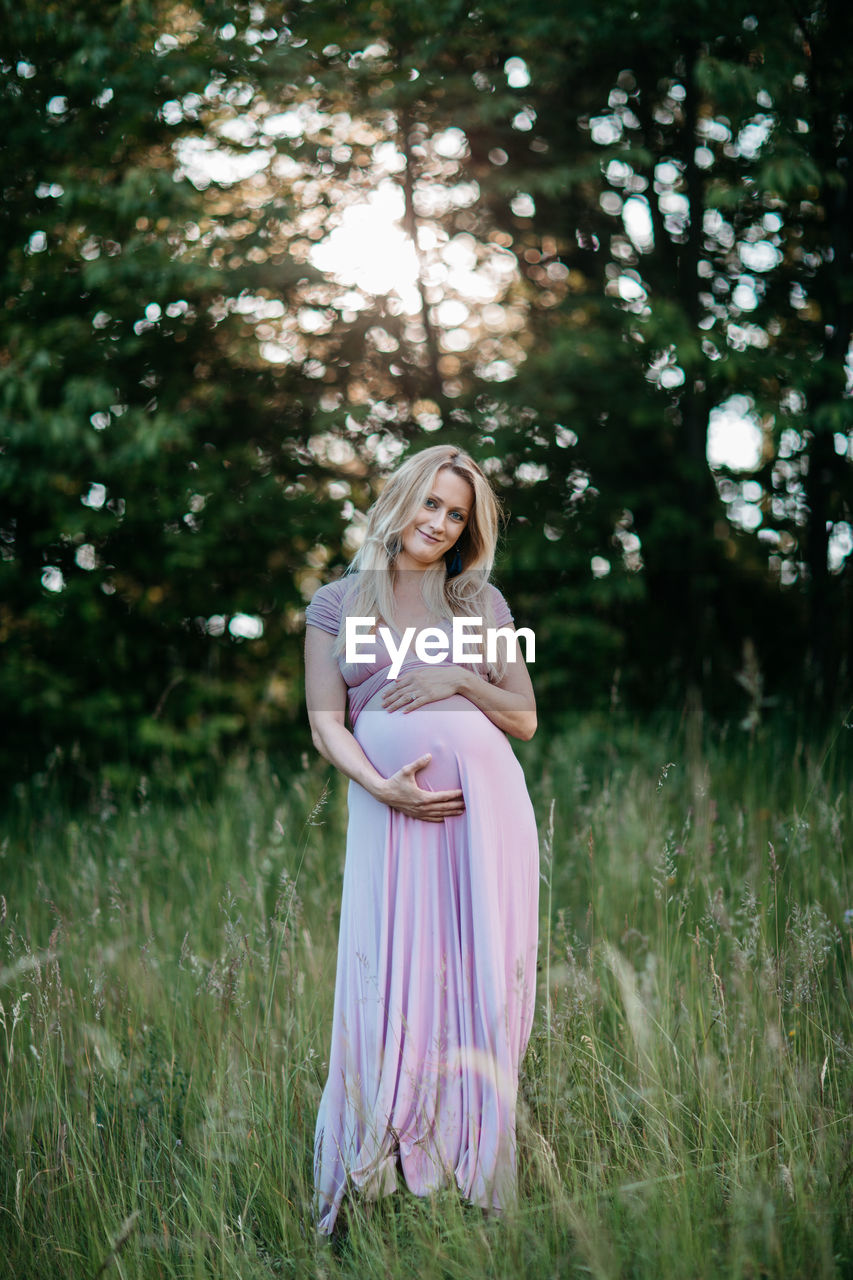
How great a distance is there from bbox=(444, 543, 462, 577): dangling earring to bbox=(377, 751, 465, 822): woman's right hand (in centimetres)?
59

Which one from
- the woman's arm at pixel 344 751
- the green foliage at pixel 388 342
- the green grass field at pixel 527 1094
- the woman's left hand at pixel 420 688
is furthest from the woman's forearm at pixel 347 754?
the green foliage at pixel 388 342

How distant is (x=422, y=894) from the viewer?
2480 millimetres

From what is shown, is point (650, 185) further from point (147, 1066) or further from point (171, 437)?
point (147, 1066)

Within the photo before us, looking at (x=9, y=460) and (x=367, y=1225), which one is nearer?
(x=367, y=1225)

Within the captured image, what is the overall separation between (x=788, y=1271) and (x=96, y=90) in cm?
718

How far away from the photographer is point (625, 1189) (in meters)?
2.26

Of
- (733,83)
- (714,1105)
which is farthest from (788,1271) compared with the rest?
(733,83)

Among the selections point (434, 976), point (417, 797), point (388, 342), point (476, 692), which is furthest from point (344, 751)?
point (388, 342)

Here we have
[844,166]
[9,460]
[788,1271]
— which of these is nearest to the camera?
[788,1271]

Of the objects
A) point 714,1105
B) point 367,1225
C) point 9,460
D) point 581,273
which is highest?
point 581,273

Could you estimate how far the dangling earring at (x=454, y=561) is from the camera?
9.17 feet

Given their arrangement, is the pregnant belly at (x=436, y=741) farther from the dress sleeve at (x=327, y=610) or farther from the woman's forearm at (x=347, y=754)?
the dress sleeve at (x=327, y=610)

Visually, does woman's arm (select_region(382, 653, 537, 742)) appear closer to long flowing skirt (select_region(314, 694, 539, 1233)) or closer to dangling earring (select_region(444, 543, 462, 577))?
long flowing skirt (select_region(314, 694, 539, 1233))

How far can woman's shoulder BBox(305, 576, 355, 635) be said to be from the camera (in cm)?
265
